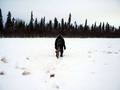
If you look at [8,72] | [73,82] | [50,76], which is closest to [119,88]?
[73,82]

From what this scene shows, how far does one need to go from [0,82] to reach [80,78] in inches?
110

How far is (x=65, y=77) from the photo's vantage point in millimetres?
6508

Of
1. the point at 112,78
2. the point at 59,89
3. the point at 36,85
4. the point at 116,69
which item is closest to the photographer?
the point at 59,89

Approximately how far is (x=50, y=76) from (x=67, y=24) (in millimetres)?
82628

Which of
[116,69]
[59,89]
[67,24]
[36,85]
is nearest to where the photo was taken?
[59,89]

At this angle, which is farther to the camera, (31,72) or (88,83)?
(31,72)

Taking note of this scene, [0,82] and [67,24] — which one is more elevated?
[67,24]

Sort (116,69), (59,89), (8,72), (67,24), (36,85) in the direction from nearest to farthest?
1. (59,89)
2. (36,85)
3. (8,72)
4. (116,69)
5. (67,24)

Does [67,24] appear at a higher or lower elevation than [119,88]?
higher

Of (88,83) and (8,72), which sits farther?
(8,72)

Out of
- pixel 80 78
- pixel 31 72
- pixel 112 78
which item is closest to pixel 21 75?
pixel 31 72

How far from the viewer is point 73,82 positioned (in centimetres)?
595

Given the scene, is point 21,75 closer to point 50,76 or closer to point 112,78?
point 50,76

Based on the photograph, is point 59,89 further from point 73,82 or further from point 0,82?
point 0,82
